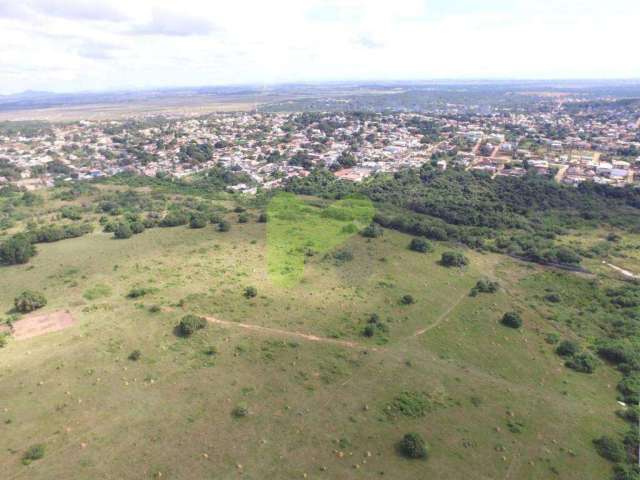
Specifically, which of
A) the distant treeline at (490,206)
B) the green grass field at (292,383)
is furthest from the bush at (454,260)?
the distant treeline at (490,206)

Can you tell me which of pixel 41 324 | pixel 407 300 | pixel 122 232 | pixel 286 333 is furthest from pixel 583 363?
pixel 122 232

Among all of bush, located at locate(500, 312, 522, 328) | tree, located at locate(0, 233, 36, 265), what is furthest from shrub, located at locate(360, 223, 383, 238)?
tree, located at locate(0, 233, 36, 265)

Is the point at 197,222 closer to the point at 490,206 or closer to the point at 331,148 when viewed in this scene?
the point at 490,206

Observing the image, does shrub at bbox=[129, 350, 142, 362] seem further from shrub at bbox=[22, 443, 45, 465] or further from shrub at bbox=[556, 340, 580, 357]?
shrub at bbox=[556, 340, 580, 357]

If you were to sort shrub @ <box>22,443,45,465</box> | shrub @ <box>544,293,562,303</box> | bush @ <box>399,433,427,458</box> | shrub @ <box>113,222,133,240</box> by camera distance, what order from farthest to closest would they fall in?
1. shrub @ <box>113,222,133,240</box>
2. shrub @ <box>544,293,562,303</box>
3. bush @ <box>399,433,427,458</box>
4. shrub @ <box>22,443,45,465</box>

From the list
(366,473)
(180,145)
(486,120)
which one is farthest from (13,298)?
(486,120)

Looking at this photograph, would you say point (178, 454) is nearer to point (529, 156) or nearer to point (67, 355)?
point (67, 355)
